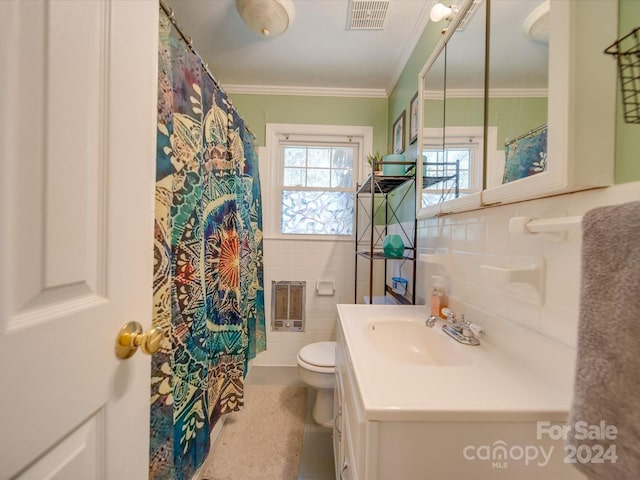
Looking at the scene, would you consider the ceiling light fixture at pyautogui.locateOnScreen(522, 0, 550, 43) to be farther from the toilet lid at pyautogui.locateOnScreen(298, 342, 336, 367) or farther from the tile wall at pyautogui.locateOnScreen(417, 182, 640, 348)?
the toilet lid at pyautogui.locateOnScreen(298, 342, 336, 367)

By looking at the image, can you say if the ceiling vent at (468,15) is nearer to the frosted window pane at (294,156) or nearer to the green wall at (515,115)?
the green wall at (515,115)

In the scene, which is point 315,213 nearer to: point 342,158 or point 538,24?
point 342,158

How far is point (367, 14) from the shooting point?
141 cm

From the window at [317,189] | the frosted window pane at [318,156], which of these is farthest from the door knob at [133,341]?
the frosted window pane at [318,156]

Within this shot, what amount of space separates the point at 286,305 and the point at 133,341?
176 centimetres

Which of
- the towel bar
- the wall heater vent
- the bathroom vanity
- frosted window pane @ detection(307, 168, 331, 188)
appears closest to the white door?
the bathroom vanity

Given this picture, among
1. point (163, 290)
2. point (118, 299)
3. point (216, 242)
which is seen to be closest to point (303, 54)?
point (216, 242)

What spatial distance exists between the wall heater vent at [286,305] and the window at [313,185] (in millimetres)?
437

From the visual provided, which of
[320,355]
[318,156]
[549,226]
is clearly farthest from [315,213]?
[549,226]

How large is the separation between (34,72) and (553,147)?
→ 2.94 ft

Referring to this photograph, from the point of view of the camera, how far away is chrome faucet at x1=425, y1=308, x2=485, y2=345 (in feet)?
2.59

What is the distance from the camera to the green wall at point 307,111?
2.15 metres

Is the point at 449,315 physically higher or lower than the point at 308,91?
lower

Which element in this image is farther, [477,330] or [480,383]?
[477,330]
